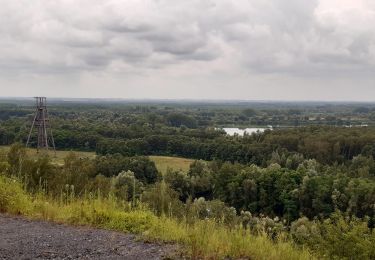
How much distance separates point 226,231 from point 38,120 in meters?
48.4

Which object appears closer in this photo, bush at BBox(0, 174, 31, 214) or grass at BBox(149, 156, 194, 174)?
bush at BBox(0, 174, 31, 214)

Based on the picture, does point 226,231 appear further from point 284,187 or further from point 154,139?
point 154,139

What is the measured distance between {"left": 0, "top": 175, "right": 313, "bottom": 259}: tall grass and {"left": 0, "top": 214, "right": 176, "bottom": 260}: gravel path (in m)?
0.33

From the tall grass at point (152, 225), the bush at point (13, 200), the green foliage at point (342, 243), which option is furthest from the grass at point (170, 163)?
the green foliage at point (342, 243)

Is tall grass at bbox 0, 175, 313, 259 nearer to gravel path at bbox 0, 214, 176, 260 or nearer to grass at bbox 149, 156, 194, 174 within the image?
gravel path at bbox 0, 214, 176, 260

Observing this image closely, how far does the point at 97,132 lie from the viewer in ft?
372

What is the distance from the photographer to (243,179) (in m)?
61.3

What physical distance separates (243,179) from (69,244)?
5551 centimetres

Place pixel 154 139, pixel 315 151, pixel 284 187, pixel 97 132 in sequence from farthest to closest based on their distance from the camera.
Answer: pixel 97 132, pixel 154 139, pixel 315 151, pixel 284 187

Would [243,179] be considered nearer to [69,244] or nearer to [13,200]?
[13,200]

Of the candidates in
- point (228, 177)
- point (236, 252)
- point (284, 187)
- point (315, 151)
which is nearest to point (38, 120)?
point (228, 177)

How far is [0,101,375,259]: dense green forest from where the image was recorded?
939 centimetres

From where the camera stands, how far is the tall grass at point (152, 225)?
6.61m

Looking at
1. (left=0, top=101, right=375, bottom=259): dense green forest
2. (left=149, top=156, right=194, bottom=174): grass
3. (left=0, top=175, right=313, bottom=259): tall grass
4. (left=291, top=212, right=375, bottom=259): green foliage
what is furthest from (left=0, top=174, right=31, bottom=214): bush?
(left=149, top=156, right=194, bottom=174): grass
